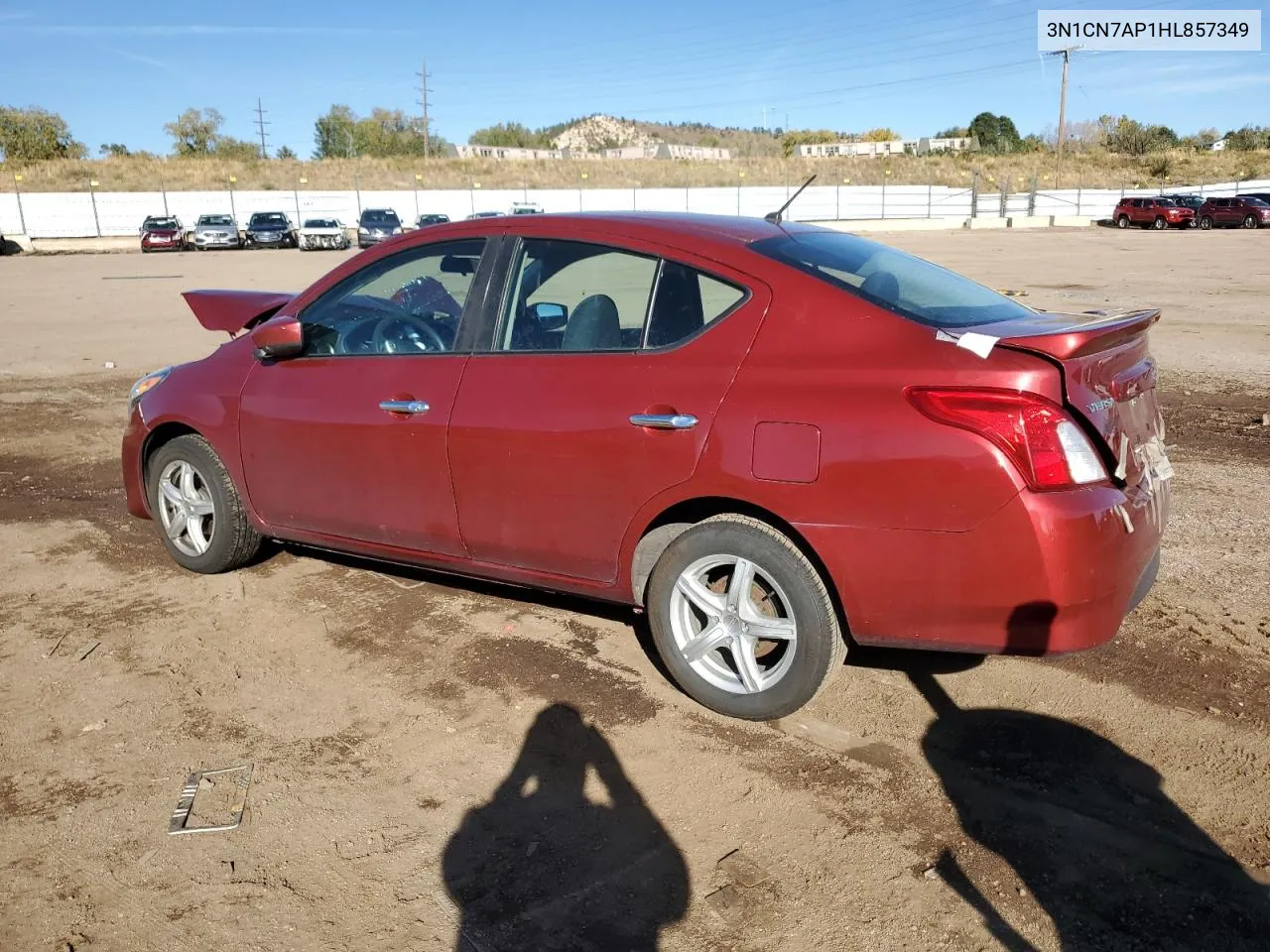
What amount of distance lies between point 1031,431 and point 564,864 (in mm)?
1801

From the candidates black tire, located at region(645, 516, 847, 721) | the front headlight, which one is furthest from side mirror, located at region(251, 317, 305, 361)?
black tire, located at region(645, 516, 847, 721)

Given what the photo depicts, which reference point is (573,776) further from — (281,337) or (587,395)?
(281,337)

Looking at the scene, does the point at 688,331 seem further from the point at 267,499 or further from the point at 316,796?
the point at 267,499

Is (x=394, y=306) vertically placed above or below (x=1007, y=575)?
above

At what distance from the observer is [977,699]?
12.2 feet

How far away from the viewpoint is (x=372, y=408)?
4.23 meters

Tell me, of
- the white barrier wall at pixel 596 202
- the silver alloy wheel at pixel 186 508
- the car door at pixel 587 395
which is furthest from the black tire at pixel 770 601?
the white barrier wall at pixel 596 202

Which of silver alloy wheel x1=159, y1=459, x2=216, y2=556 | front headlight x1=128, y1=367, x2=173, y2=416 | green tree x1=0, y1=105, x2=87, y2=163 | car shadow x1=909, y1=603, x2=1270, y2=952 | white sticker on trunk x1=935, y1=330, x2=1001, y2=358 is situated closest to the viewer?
car shadow x1=909, y1=603, x2=1270, y2=952

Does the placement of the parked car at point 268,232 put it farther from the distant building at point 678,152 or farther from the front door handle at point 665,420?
the distant building at point 678,152

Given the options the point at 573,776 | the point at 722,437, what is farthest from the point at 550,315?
the point at 573,776

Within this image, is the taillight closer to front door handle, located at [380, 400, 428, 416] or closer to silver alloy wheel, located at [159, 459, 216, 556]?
front door handle, located at [380, 400, 428, 416]

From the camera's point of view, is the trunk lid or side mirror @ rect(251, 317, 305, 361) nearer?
the trunk lid

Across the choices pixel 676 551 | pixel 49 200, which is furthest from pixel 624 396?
pixel 49 200

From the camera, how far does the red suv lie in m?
44.4
